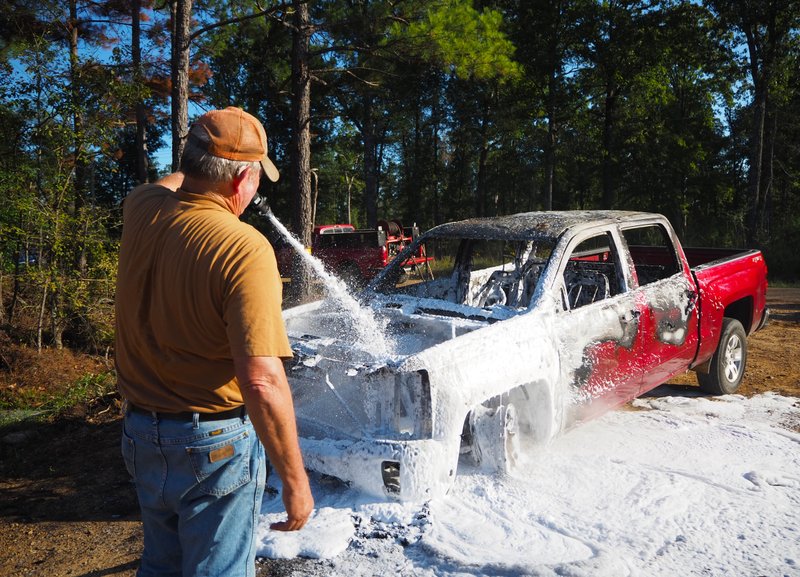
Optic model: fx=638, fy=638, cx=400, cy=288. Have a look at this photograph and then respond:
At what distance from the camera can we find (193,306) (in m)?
1.83

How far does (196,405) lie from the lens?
190 centimetres

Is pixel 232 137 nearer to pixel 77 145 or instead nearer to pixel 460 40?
pixel 77 145

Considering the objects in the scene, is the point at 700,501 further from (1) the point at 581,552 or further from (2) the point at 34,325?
(2) the point at 34,325

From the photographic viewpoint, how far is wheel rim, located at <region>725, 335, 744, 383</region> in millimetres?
5918

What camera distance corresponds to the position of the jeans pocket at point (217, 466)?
1883 millimetres

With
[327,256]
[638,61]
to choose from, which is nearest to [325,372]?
[327,256]

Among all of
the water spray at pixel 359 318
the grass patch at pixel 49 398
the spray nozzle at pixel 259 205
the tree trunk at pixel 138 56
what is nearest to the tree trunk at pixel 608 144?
the tree trunk at pixel 138 56

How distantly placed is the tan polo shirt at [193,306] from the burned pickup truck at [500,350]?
148cm

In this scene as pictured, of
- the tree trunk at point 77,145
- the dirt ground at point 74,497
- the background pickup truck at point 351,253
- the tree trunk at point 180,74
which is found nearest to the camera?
the dirt ground at point 74,497

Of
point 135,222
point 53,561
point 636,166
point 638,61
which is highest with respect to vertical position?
point 638,61

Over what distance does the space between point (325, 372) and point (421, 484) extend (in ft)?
2.64

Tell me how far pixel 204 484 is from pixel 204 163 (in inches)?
38.6

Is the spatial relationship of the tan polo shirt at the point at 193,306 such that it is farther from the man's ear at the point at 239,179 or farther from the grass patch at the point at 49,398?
the grass patch at the point at 49,398

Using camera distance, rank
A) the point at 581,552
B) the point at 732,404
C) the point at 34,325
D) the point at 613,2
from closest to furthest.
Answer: the point at 581,552
the point at 732,404
the point at 34,325
the point at 613,2
